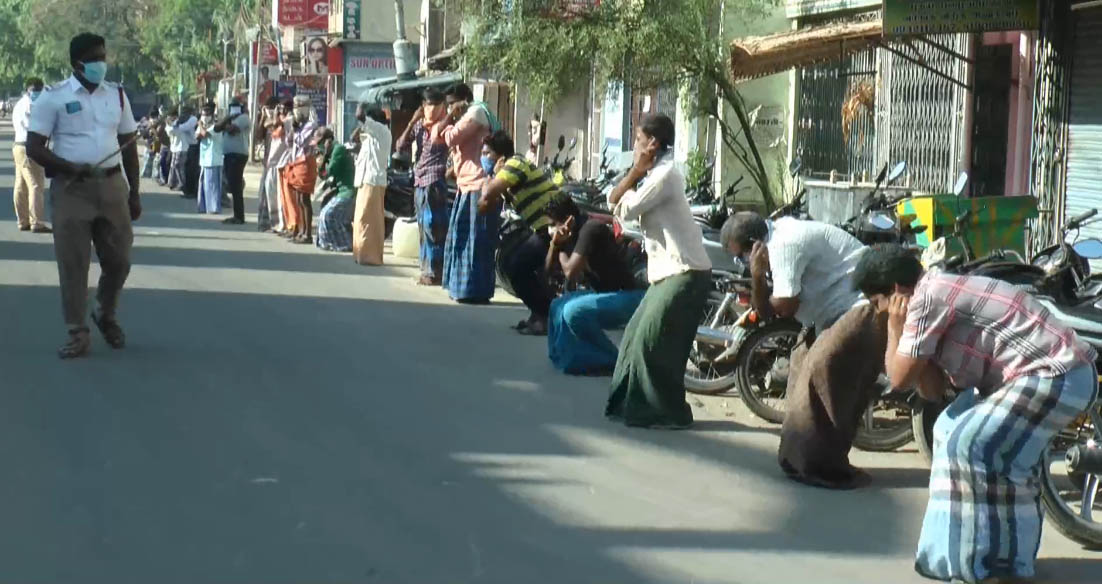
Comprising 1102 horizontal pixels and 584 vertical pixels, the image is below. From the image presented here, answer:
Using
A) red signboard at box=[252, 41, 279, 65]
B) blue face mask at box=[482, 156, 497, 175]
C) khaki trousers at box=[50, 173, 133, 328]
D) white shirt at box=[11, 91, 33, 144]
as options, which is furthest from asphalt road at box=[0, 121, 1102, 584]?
red signboard at box=[252, 41, 279, 65]

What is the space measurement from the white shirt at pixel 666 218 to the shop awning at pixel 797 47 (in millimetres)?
6888

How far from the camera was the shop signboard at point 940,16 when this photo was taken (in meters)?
14.6

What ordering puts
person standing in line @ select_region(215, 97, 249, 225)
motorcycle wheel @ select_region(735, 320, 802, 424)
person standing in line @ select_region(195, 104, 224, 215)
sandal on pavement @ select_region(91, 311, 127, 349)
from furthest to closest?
1. person standing in line @ select_region(195, 104, 224, 215)
2. person standing in line @ select_region(215, 97, 249, 225)
3. sandal on pavement @ select_region(91, 311, 127, 349)
4. motorcycle wheel @ select_region(735, 320, 802, 424)

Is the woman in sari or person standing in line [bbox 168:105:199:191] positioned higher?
person standing in line [bbox 168:105:199:191]

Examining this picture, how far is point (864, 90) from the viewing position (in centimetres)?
1997

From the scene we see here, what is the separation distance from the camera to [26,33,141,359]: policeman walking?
35.9 ft

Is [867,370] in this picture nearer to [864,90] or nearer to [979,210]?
[979,210]

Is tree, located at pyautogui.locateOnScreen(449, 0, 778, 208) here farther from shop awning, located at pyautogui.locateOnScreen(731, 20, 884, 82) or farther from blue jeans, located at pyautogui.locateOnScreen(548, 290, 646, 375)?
blue jeans, located at pyautogui.locateOnScreen(548, 290, 646, 375)

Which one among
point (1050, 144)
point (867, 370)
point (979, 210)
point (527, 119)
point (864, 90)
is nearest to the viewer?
point (867, 370)

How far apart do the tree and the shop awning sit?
6.74 ft

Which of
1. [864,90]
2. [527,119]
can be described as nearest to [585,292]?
[864,90]

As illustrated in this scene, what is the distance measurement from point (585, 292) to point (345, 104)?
37.4m

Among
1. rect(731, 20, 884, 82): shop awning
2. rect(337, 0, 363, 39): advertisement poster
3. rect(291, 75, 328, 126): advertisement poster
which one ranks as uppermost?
rect(337, 0, 363, 39): advertisement poster

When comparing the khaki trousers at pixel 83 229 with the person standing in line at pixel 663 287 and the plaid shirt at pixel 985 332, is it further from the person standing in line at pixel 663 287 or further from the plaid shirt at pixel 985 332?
the plaid shirt at pixel 985 332
